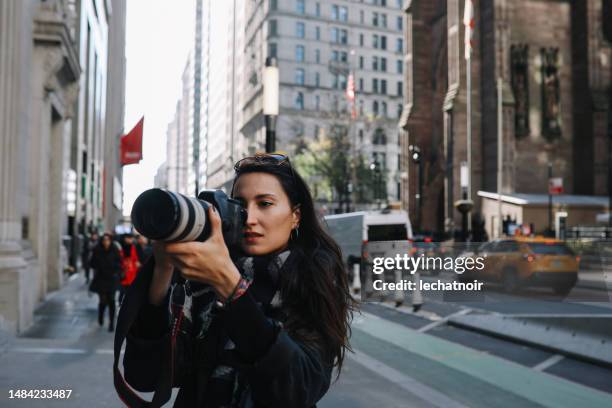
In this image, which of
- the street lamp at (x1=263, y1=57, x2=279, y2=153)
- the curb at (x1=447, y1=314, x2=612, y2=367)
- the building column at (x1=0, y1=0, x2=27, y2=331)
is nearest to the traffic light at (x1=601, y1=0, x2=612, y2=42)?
the curb at (x1=447, y1=314, x2=612, y2=367)

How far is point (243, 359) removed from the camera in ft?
5.87

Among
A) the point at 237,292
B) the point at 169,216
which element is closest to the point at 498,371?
the point at 237,292

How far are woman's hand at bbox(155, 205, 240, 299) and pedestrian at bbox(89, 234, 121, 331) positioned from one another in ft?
34.1

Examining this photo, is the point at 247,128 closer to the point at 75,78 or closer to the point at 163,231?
the point at 75,78

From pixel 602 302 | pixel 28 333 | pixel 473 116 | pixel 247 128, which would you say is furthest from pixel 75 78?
pixel 247 128

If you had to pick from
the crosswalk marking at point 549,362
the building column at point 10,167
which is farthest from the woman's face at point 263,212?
the building column at point 10,167

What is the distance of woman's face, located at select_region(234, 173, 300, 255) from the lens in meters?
2.06

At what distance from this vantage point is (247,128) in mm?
108062

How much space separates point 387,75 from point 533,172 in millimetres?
54590

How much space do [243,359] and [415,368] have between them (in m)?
7.00

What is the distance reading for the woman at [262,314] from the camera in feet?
5.65

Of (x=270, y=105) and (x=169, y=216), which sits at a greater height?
(x=270, y=105)

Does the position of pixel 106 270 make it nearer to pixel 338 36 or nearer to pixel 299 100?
pixel 299 100

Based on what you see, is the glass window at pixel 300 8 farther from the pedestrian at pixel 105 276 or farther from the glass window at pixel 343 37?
the pedestrian at pixel 105 276
